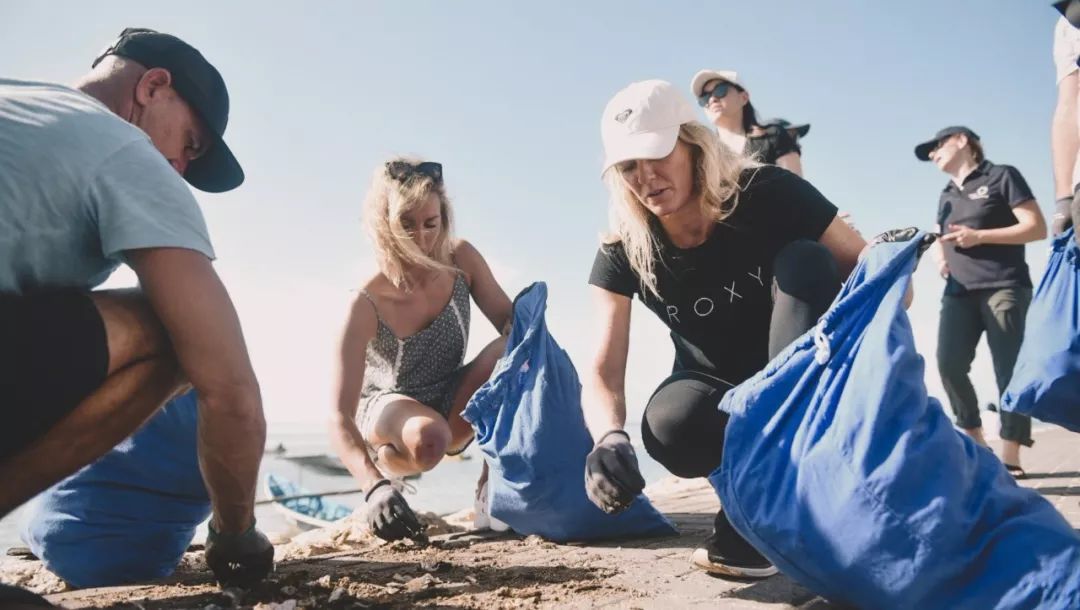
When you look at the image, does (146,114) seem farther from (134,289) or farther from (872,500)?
(872,500)

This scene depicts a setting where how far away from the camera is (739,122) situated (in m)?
4.02

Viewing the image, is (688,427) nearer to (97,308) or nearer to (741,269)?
(741,269)

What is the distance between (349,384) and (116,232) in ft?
5.35

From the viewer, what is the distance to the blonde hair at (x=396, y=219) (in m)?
3.18

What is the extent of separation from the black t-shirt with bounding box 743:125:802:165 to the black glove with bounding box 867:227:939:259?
7.38ft

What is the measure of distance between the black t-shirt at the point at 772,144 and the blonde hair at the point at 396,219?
5.43ft

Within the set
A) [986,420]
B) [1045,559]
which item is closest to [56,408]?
[1045,559]

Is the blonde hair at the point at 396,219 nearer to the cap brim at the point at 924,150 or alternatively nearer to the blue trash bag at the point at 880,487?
the blue trash bag at the point at 880,487

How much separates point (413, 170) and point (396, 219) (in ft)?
0.94

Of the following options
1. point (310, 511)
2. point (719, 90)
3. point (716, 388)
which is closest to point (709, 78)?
point (719, 90)

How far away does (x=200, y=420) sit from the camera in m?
1.58

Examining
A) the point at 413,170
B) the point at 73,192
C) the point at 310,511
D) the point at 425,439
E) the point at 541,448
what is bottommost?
the point at 310,511

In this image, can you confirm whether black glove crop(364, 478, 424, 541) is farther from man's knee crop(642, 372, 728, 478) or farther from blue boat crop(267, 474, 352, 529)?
blue boat crop(267, 474, 352, 529)

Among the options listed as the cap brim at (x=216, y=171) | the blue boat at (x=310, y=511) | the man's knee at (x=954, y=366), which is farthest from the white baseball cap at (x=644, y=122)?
the blue boat at (x=310, y=511)
